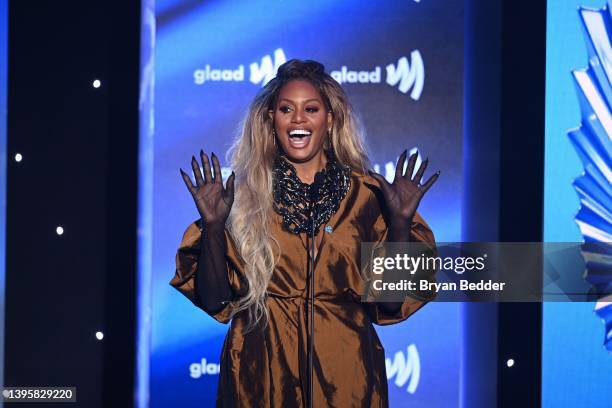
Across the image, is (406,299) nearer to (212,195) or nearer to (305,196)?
(305,196)

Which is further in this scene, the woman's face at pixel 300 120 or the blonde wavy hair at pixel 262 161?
the woman's face at pixel 300 120

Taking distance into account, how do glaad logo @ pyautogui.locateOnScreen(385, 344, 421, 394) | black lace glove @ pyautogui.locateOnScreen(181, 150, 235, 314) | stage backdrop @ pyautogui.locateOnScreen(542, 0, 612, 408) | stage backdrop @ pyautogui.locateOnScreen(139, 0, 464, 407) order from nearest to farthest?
black lace glove @ pyautogui.locateOnScreen(181, 150, 235, 314), stage backdrop @ pyautogui.locateOnScreen(139, 0, 464, 407), glaad logo @ pyautogui.locateOnScreen(385, 344, 421, 394), stage backdrop @ pyautogui.locateOnScreen(542, 0, 612, 408)

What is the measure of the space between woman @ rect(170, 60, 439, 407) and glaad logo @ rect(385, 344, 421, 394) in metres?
0.42

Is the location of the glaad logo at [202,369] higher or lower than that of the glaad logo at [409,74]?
lower

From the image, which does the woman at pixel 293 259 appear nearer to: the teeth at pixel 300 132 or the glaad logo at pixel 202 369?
the teeth at pixel 300 132

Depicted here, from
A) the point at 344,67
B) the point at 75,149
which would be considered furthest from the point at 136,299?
the point at 344,67

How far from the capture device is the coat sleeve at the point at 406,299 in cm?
355

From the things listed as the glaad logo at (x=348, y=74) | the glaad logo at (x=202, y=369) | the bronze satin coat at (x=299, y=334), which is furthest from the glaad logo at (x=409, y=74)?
the glaad logo at (x=202, y=369)

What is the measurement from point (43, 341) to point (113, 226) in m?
0.61

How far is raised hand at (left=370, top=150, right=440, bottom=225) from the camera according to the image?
3.53 m

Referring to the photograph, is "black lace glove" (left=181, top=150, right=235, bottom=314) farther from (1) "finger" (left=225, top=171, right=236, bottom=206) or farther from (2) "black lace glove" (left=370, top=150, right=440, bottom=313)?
(2) "black lace glove" (left=370, top=150, right=440, bottom=313)

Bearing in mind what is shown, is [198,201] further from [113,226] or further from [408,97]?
[408,97]

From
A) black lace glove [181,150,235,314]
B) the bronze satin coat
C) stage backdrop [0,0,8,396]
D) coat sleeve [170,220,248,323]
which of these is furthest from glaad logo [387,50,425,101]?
stage backdrop [0,0,8,396]

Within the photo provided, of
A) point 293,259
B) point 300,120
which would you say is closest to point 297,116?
point 300,120
